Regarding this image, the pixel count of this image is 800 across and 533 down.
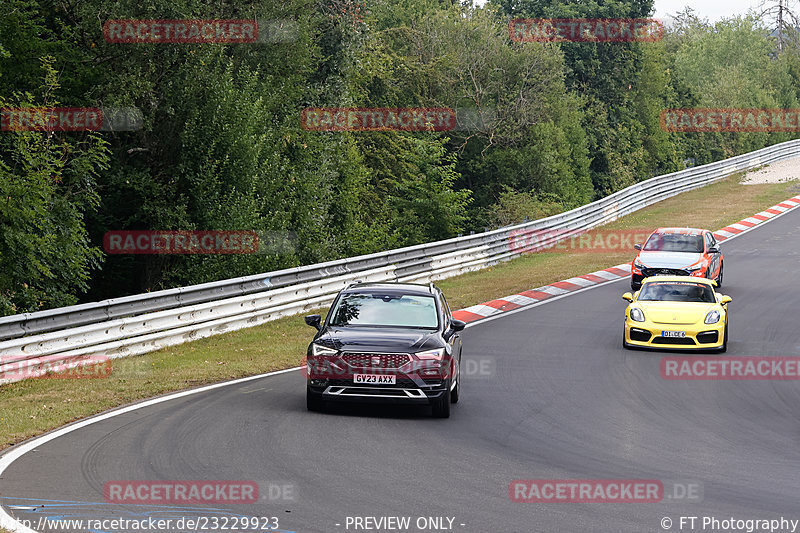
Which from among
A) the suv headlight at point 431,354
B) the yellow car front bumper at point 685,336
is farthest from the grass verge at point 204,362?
the yellow car front bumper at point 685,336

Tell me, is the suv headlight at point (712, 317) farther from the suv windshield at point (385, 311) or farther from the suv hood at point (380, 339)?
the suv hood at point (380, 339)

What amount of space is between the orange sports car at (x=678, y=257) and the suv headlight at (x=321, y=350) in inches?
549

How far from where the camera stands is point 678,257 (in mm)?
25047

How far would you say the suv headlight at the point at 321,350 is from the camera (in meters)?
12.3

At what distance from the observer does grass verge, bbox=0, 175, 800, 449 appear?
12.6 metres

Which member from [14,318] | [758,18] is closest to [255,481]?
[14,318]

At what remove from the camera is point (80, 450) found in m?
10.2

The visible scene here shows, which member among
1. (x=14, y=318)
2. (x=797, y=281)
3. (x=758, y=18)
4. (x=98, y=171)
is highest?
(x=758, y=18)

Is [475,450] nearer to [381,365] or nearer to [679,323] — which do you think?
[381,365]

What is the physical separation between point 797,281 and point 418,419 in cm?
1871

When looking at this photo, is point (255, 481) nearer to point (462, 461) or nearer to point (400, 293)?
point (462, 461)

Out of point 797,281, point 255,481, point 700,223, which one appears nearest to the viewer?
point 255,481

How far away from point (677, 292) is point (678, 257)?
5614mm

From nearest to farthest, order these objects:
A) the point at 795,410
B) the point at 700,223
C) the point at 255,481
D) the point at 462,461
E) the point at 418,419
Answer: the point at 255,481
the point at 462,461
the point at 418,419
the point at 795,410
the point at 700,223
